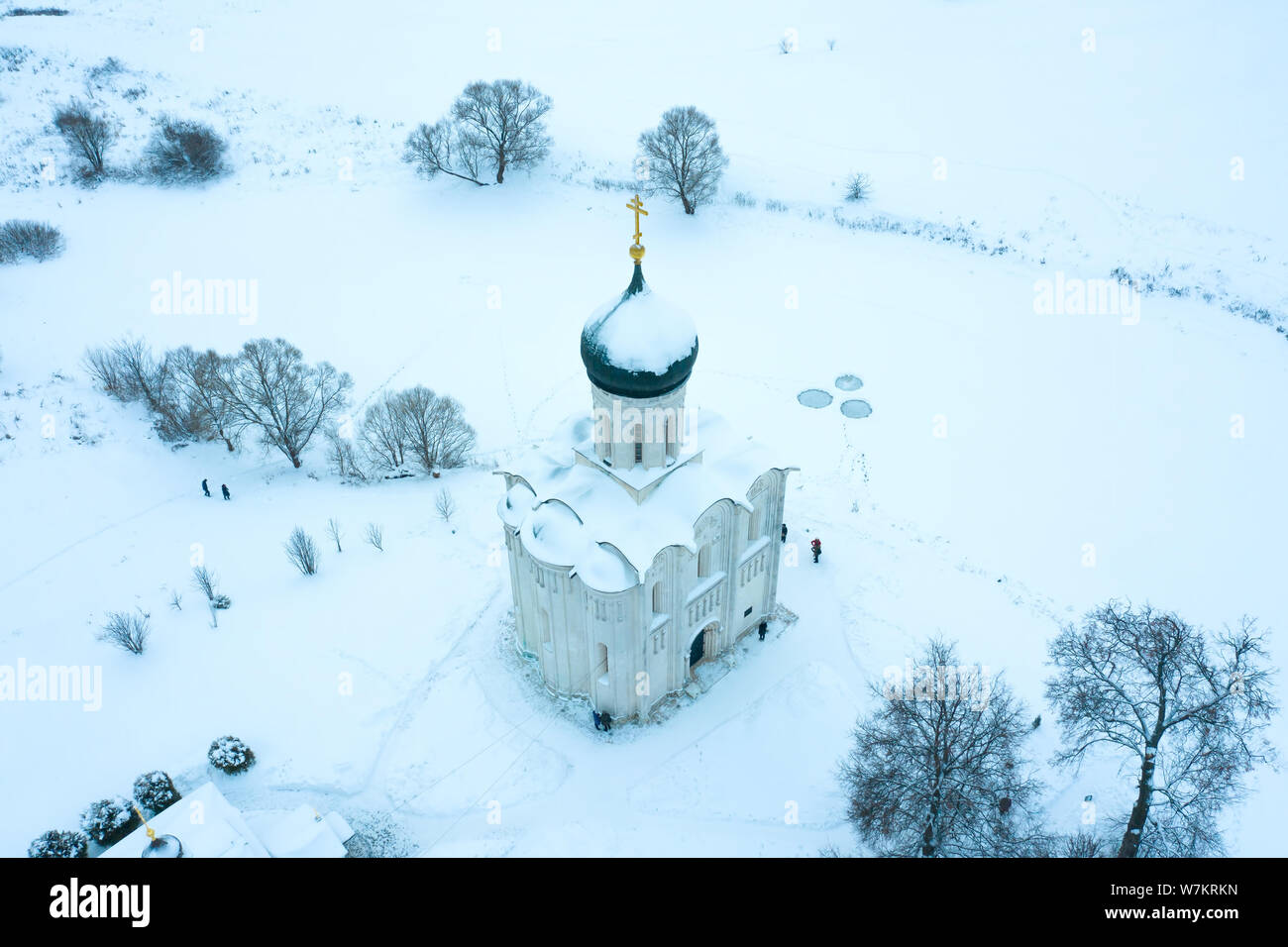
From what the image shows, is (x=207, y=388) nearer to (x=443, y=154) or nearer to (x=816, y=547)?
(x=816, y=547)

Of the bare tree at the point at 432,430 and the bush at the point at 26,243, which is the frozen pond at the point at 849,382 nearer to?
the bare tree at the point at 432,430

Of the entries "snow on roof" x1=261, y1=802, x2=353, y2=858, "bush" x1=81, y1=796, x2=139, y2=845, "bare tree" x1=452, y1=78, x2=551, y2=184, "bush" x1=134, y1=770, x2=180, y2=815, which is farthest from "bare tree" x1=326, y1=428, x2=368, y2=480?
"bare tree" x1=452, y1=78, x2=551, y2=184

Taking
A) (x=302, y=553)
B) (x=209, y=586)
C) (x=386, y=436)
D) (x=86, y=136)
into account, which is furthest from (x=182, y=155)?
(x=209, y=586)

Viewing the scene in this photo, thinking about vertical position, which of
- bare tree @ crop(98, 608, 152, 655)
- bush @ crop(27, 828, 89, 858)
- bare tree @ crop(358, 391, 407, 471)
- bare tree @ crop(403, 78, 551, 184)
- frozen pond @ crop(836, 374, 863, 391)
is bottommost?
bush @ crop(27, 828, 89, 858)

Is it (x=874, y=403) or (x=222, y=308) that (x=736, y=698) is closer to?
(x=874, y=403)

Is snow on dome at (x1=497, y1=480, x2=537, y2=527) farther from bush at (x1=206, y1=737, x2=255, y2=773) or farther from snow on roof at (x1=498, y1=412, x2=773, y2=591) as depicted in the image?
bush at (x1=206, y1=737, x2=255, y2=773)

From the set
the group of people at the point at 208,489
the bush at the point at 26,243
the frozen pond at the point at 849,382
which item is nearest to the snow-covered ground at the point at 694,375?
the frozen pond at the point at 849,382
